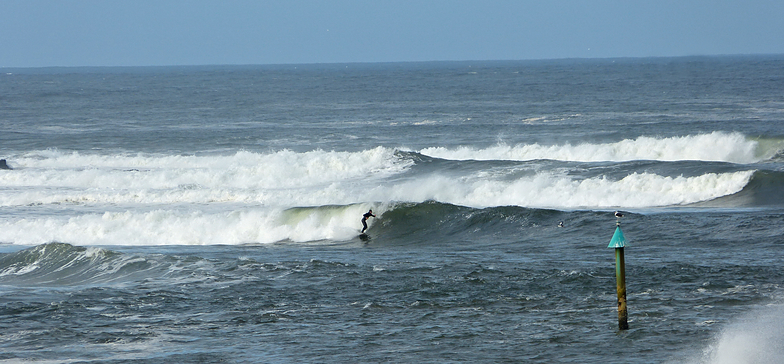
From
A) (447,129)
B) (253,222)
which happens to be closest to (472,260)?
(253,222)

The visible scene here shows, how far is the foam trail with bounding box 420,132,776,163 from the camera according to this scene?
132 feet

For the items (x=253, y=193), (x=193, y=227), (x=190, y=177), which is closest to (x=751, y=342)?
(x=193, y=227)

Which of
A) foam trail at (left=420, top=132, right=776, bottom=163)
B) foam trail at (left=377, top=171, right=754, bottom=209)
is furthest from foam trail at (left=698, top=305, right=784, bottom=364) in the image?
foam trail at (left=420, top=132, right=776, bottom=163)

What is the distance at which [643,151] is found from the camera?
138 ft

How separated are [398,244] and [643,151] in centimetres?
2227

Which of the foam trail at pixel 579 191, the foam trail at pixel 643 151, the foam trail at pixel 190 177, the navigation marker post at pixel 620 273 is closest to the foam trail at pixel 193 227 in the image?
the foam trail at pixel 190 177

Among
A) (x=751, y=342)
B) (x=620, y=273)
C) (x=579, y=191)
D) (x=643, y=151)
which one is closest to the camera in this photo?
(x=751, y=342)

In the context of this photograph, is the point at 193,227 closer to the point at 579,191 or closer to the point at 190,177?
the point at 190,177

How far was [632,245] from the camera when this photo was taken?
20.2 meters

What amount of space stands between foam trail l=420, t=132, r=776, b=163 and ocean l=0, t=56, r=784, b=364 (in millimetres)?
144

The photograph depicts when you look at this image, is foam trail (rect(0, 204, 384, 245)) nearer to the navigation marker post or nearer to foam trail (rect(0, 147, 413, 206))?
foam trail (rect(0, 147, 413, 206))

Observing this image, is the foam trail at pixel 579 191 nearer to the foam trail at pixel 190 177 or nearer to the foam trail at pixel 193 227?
the foam trail at pixel 193 227

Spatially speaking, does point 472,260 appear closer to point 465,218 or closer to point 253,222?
point 465,218

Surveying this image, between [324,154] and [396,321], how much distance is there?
27.8m
